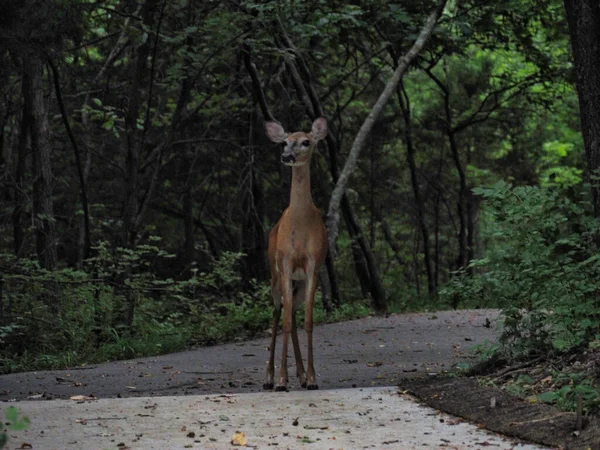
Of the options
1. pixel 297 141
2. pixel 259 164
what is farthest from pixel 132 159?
pixel 259 164

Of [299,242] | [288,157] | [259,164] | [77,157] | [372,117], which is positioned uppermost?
[259,164]

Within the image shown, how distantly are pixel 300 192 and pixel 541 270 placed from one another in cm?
246

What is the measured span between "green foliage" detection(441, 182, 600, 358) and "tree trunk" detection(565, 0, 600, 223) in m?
0.46

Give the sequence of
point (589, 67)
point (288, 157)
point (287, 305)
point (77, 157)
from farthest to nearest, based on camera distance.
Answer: point (77, 157), point (287, 305), point (288, 157), point (589, 67)

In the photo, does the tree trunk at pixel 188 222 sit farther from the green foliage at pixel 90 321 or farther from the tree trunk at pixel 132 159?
the tree trunk at pixel 132 159

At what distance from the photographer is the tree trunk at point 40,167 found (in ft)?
52.0

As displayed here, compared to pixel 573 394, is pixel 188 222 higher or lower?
higher

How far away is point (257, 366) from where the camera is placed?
11.7m

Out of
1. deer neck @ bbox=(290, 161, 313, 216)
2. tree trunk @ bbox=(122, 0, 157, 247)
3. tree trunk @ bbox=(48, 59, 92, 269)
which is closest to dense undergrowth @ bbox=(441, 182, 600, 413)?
deer neck @ bbox=(290, 161, 313, 216)

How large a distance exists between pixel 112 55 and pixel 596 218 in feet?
43.4

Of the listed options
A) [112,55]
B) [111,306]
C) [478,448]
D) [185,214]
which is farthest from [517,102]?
[478,448]

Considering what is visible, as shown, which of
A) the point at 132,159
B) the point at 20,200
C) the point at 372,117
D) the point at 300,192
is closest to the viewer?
the point at 300,192

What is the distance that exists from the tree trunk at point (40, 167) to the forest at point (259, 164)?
0.12ft

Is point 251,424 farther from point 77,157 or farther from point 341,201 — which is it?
point 341,201
